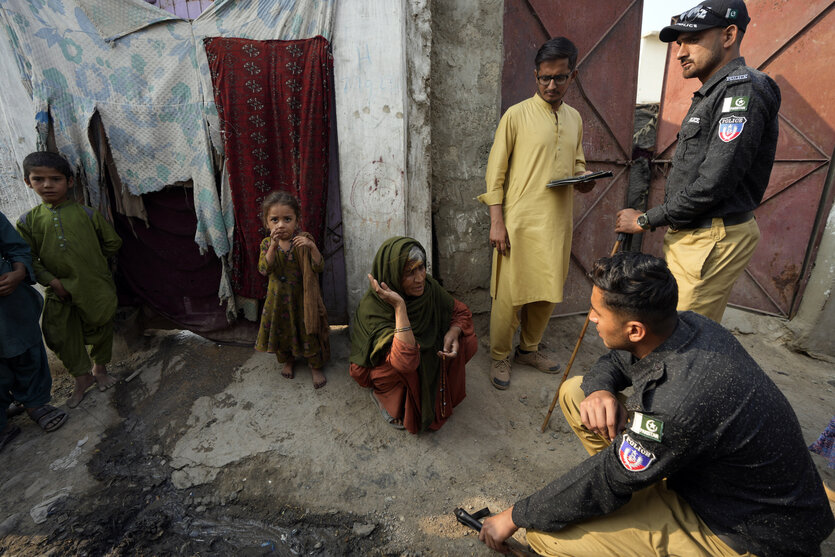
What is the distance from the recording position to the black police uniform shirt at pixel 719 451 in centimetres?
118

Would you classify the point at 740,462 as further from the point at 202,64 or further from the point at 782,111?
the point at 782,111

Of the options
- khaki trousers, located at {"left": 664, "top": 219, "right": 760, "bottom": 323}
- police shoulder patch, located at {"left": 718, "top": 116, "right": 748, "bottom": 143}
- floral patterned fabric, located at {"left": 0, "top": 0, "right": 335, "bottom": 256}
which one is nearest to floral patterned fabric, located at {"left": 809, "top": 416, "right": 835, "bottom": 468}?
khaki trousers, located at {"left": 664, "top": 219, "right": 760, "bottom": 323}

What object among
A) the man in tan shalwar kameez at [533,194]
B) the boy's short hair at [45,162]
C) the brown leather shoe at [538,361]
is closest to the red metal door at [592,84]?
the man in tan shalwar kameez at [533,194]

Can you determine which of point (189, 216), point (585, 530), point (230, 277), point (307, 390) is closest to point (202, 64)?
point (189, 216)

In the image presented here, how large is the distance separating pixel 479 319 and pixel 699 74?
228 centimetres

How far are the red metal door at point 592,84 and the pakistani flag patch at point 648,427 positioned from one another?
288 centimetres

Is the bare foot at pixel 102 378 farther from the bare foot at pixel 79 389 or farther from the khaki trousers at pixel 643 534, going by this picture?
the khaki trousers at pixel 643 534

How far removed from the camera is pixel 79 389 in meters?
2.83

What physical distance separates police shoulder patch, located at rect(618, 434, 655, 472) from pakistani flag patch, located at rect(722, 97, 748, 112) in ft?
5.33

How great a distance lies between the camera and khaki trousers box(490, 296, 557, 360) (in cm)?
291

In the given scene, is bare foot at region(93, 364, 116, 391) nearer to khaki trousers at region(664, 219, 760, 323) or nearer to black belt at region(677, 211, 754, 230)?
khaki trousers at region(664, 219, 760, 323)

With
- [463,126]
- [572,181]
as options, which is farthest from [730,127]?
[463,126]

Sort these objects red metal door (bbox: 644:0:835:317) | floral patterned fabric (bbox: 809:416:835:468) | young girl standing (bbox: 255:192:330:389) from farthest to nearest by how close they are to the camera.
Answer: red metal door (bbox: 644:0:835:317)
young girl standing (bbox: 255:192:330:389)
floral patterned fabric (bbox: 809:416:835:468)

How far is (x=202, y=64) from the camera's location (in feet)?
8.87
